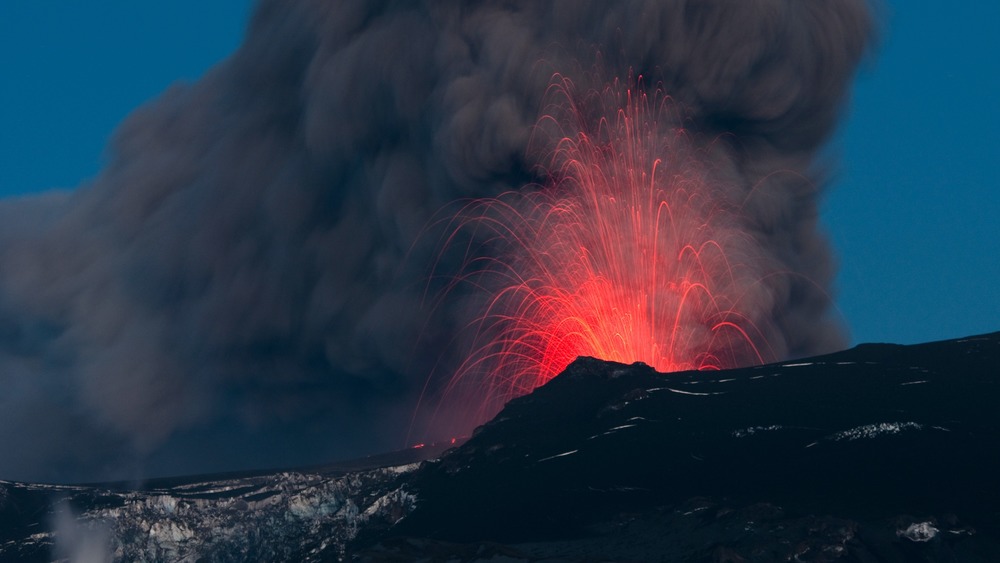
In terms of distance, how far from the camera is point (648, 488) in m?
30.4

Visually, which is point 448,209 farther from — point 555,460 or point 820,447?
point 820,447

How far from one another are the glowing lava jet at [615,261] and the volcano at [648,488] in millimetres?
5484

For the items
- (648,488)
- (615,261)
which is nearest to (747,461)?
(648,488)

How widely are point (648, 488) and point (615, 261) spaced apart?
14753mm

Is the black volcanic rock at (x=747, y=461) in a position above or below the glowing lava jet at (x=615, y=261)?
below

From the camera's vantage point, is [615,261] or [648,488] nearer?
[648,488]

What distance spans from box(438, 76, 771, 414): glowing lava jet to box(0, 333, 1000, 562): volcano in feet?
18.0

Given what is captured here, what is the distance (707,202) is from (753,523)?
2224 centimetres

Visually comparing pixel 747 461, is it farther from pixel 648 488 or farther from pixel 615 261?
pixel 615 261

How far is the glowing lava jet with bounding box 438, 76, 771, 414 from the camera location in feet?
143

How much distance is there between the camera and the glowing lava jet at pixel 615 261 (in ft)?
143

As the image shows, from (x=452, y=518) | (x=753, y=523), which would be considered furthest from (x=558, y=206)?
(x=753, y=523)

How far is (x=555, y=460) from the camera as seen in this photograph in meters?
33.6

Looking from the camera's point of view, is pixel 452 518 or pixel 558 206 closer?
pixel 452 518
